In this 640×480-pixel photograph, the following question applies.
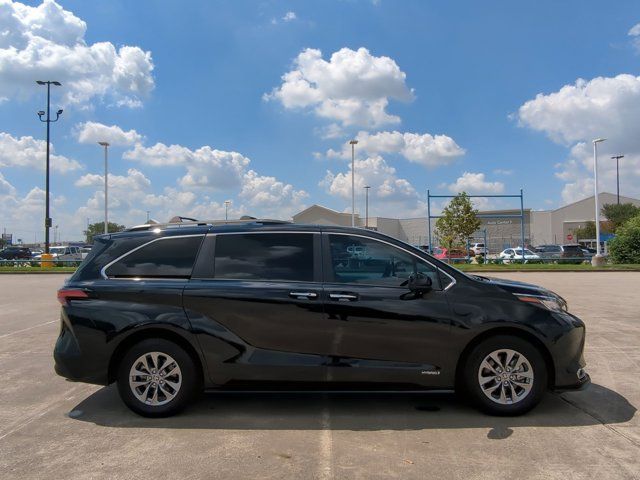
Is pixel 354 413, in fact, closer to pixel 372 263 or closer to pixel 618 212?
pixel 372 263

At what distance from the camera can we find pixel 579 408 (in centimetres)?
517

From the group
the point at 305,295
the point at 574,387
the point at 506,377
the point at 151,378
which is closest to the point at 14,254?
the point at 151,378

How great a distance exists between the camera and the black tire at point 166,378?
4.88m

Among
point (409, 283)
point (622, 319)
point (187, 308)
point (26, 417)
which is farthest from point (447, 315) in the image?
point (622, 319)

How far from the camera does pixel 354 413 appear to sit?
5.05m

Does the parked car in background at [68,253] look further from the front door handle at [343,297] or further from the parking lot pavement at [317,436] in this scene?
the front door handle at [343,297]

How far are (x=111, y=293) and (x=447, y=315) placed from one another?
126 inches

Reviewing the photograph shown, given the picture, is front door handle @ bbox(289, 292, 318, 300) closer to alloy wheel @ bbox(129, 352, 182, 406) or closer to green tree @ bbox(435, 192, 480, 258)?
alloy wheel @ bbox(129, 352, 182, 406)

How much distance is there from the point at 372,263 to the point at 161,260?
6.84 ft

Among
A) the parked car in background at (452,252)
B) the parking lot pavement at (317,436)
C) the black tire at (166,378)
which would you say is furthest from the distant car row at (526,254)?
the black tire at (166,378)

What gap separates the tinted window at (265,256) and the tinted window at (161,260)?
28 cm

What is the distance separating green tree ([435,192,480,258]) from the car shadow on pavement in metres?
32.7

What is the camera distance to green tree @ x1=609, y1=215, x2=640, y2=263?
33.1m

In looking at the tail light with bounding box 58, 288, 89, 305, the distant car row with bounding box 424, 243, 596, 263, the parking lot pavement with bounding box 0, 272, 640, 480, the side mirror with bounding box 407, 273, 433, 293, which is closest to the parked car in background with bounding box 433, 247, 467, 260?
the distant car row with bounding box 424, 243, 596, 263
